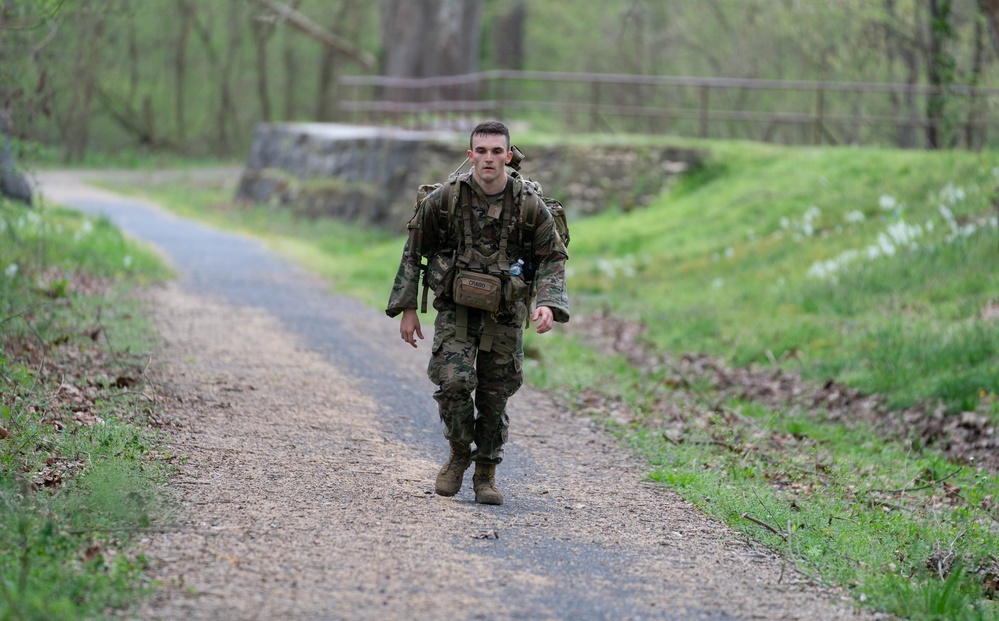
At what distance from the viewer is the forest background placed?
13.3 meters

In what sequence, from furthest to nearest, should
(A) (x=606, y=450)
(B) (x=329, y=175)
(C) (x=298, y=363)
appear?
(B) (x=329, y=175) → (C) (x=298, y=363) → (A) (x=606, y=450)

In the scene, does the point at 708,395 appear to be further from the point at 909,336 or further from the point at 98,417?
the point at 98,417

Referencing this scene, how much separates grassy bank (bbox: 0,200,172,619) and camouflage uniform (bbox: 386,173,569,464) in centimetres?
157

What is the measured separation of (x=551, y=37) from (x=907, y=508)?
118 feet

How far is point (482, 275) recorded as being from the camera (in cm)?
581

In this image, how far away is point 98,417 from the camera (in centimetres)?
695

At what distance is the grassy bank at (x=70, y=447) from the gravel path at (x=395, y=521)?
22cm

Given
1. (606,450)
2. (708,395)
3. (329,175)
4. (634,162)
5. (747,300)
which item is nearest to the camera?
(606,450)

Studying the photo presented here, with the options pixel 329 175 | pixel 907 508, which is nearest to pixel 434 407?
pixel 907 508

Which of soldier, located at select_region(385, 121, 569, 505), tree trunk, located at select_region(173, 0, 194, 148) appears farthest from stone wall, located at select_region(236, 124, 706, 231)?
tree trunk, located at select_region(173, 0, 194, 148)

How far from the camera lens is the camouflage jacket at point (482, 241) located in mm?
5883

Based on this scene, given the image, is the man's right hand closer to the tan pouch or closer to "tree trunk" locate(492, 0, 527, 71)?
the tan pouch

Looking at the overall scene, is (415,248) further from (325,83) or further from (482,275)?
(325,83)

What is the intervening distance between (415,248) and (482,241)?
1.22ft
